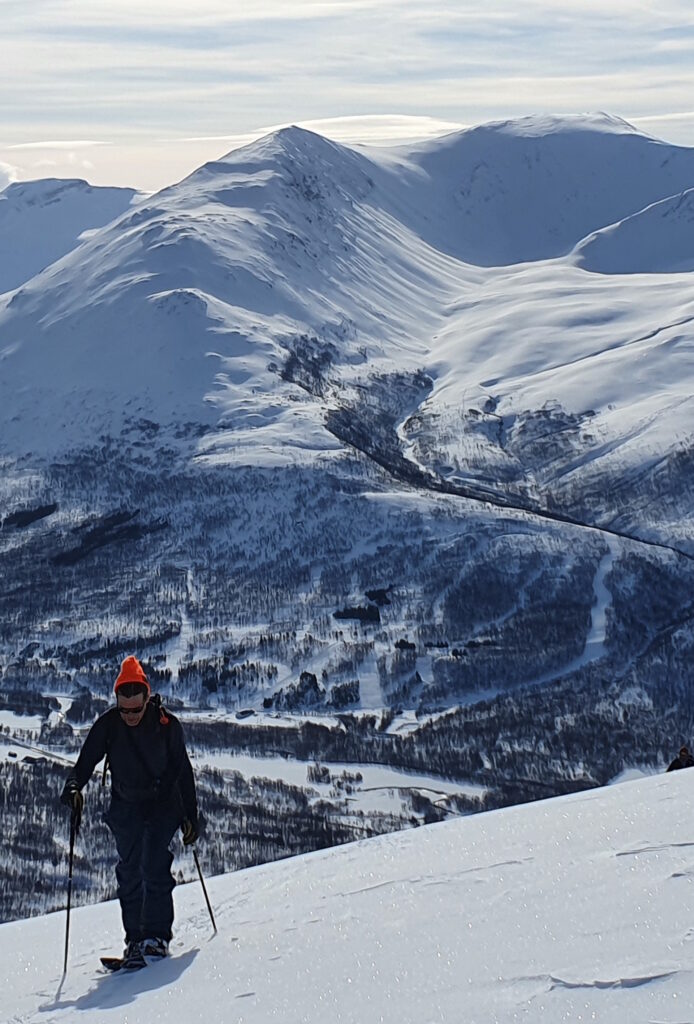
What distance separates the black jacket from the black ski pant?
15 cm

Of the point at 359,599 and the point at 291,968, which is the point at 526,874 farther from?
the point at 359,599

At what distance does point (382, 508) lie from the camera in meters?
144

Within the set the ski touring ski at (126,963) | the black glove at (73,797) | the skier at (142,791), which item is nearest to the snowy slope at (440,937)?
the ski touring ski at (126,963)

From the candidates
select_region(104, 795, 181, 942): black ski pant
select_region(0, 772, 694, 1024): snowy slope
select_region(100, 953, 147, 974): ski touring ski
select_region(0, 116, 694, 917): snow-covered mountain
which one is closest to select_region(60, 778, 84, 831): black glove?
select_region(104, 795, 181, 942): black ski pant

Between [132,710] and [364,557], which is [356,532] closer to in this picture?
[364,557]

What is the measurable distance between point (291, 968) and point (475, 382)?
604 feet

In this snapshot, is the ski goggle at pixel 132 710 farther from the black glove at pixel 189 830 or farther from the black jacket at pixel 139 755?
the black glove at pixel 189 830

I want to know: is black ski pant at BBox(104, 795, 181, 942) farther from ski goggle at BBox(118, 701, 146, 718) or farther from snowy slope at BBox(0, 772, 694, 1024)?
ski goggle at BBox(118, 701, 146, 718)

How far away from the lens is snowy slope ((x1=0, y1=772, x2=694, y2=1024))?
10.3 m

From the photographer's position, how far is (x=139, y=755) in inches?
555

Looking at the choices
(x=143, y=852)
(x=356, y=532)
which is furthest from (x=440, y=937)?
(x=356, y=532)

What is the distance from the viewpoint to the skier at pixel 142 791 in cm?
1393

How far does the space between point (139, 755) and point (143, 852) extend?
1.06 m

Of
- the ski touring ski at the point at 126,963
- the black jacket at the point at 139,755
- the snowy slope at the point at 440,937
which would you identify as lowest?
the ski touring ski at the point at 126,963
